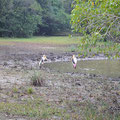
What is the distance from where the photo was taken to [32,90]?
8.84 meters

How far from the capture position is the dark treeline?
41875mm

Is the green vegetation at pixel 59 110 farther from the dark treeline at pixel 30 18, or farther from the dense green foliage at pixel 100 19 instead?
the dark treeline at pixel 30 18

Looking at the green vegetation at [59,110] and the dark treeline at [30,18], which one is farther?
the dark treeline at [30,18]

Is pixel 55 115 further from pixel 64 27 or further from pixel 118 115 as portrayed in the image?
pixel 64 27

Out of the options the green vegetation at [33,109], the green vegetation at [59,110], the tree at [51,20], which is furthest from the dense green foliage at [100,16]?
the tree at [51,20]

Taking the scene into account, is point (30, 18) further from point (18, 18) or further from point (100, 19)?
point (100, 19)

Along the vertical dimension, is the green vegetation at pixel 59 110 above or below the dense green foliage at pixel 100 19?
below

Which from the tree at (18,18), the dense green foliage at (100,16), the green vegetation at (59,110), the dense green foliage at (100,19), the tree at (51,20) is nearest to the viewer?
the green vegetation at (59,110)

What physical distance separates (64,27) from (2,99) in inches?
1873

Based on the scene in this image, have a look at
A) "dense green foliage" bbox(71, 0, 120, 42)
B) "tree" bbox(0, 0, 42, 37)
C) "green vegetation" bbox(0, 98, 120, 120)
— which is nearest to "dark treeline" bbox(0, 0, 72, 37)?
"tree" bbox(0, 0, 42, 37)

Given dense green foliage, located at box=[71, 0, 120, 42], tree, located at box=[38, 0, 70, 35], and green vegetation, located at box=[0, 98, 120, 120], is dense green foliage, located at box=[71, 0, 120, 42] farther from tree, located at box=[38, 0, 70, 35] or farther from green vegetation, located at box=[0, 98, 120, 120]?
tree, located at box=[38, 0, 70, 35]

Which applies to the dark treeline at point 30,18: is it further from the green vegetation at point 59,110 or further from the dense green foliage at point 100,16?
the green vegetation at point 59,110

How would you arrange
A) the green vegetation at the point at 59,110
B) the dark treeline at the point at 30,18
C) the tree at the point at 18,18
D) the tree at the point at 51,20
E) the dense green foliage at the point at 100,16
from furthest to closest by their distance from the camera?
the tree at the point at 51,20, the dark treeline at the point at 30,18, the tree at the point at 18,18, the dense green foliage at the point at 100,16, the green vegetation at the point at 59,110

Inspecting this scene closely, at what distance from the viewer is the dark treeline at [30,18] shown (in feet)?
137
